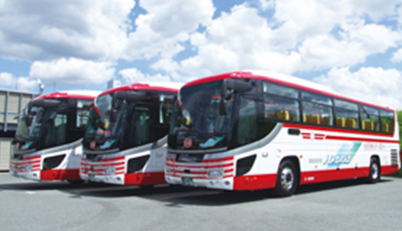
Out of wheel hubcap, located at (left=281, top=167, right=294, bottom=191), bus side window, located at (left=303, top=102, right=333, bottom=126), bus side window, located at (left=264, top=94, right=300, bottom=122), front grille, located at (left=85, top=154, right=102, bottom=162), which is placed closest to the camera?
bus side window, located at (left=264, top=94, right=300, bottom=122)

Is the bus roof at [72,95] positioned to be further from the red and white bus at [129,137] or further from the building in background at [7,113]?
the building in background at [7,113]

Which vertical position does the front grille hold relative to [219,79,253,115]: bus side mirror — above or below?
below

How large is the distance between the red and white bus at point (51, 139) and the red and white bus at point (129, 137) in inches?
49.5

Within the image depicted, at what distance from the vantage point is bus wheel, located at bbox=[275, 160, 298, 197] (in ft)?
32.3

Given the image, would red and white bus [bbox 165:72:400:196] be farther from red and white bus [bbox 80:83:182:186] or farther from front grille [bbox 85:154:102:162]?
front grille [bbox 85:154:102:162]

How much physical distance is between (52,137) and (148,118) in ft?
11.6

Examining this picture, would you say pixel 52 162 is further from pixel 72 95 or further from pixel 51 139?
pixel 72 95

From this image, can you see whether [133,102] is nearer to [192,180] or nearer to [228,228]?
[192,180]

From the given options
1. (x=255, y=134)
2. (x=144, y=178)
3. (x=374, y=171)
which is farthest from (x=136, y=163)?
(x=374, y=171)

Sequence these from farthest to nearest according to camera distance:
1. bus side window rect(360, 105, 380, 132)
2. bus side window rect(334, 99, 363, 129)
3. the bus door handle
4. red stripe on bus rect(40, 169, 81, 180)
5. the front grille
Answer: bus side window rect(360, 105, 380, 132), bus side window rect(334, 99, 363, 129), red stripe on bus rect(40, 169, 81, 180), the front grille, the bus door handle

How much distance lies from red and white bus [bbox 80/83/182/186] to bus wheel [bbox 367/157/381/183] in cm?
849

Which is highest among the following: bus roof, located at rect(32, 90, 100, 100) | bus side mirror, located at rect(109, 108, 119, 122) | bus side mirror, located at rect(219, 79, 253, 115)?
bus roof, located at rect(32, 90, 100, 100)

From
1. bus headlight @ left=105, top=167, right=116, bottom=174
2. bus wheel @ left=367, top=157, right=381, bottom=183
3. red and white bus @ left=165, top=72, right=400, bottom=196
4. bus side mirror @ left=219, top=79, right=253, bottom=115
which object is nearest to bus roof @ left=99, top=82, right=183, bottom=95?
red and white bus @ left=165, top=72, right=400, bottom=196

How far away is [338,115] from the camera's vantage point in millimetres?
12305
